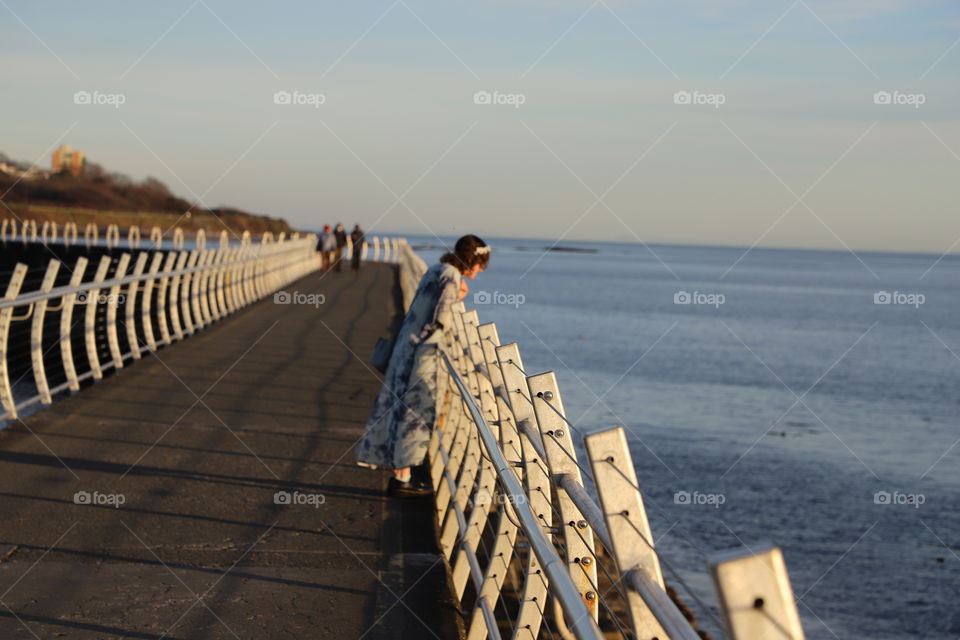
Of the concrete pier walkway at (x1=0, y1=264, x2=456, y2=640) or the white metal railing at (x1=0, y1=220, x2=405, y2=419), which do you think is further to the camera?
the white metal railing at (x1=0, y1=220, x2=405, y2=419)

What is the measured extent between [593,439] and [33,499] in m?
5.39

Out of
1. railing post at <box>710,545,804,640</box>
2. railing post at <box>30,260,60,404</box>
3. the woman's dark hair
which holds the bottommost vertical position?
railing post at <box>710,545,804,640</box>

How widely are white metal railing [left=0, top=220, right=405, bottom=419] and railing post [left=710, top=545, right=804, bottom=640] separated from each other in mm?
8504

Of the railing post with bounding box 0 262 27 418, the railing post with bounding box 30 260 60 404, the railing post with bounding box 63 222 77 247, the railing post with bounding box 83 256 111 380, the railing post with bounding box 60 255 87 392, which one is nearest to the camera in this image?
the railing post with bounding box 0 262 27 418

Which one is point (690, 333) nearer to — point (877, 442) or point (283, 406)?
point (877, 442)

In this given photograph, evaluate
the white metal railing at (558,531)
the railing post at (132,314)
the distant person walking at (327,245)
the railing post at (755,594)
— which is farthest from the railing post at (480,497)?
the distant person walking at (327,245)

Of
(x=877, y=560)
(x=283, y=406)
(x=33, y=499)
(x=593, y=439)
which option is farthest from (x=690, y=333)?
(x=593, y=439)

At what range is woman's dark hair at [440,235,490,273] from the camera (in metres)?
7.11

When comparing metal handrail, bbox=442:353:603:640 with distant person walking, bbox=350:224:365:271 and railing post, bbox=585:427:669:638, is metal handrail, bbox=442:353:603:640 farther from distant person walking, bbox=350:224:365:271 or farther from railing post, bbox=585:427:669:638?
distant person walking, bbox=350:224:365:271

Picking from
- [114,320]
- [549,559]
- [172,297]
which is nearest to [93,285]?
[114,320]

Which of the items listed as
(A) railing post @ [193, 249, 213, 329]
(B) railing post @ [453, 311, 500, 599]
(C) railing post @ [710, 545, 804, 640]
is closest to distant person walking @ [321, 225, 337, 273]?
(A) railing post @ [193, 249, 213, 329]

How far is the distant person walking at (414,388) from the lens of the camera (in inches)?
288

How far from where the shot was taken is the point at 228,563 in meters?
5.66

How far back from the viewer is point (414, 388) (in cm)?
745
